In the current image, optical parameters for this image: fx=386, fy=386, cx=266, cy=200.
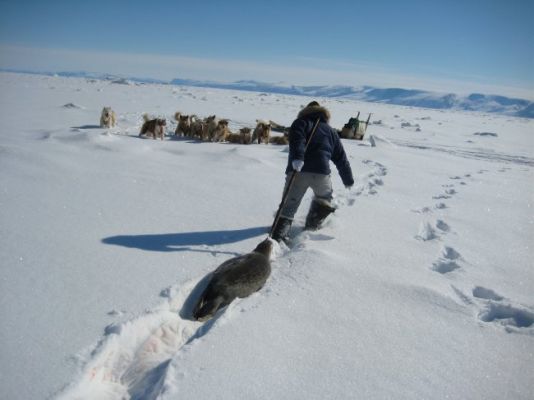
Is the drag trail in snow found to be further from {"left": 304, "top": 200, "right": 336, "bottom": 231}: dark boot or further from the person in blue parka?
{"left": 304, "top": 200, "right": 336, "bottom": 231}: dark boot

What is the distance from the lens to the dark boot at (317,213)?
4.34 m

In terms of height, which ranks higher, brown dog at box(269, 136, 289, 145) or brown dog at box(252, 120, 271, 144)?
brown dog at box(252, 120, 271, 144)

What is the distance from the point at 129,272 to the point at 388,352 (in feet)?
6.69

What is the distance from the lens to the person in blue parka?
13.6 feet

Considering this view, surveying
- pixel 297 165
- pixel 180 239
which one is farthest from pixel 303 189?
pixel 180 239

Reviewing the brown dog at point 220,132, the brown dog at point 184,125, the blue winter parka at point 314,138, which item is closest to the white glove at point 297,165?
the blue winter parka at point 314,138

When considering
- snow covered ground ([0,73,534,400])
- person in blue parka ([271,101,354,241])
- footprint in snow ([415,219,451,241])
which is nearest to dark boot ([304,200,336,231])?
person in blue parka ([271,101,354,241])

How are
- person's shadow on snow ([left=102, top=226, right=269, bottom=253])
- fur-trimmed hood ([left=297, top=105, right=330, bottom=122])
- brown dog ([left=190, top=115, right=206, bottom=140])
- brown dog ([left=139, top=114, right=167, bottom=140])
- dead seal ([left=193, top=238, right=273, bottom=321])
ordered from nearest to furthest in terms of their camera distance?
1. dead seal ([left=193, top=238, right=273, bottom=321])
2. person's shadow on snow ([left=102, top=226, right=269, bottom=253])
3. fur-trimmed hood ([left=297, top=105, right=330, bottom=122])
4. brown dog ([left=139, top=114, right=167, bottom=140])
5. brown dog ([left=190, top=115, right=206, bottom=140])

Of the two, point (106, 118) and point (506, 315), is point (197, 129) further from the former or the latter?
point (506, 315)

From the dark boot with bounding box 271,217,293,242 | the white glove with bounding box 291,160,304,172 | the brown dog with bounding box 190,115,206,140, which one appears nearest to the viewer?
the white glove with bounding box 291,160,304,172

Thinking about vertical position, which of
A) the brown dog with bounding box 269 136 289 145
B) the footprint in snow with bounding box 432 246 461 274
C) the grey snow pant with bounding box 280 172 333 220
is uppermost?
the grey snow pant with bounding box 280 172 333 220

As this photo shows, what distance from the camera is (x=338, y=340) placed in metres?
2.48

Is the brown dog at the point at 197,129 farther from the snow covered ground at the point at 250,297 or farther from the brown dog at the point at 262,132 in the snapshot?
the snow covered ground at the point at 250,297

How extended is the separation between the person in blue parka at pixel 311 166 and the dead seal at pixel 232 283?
3.06 ft
